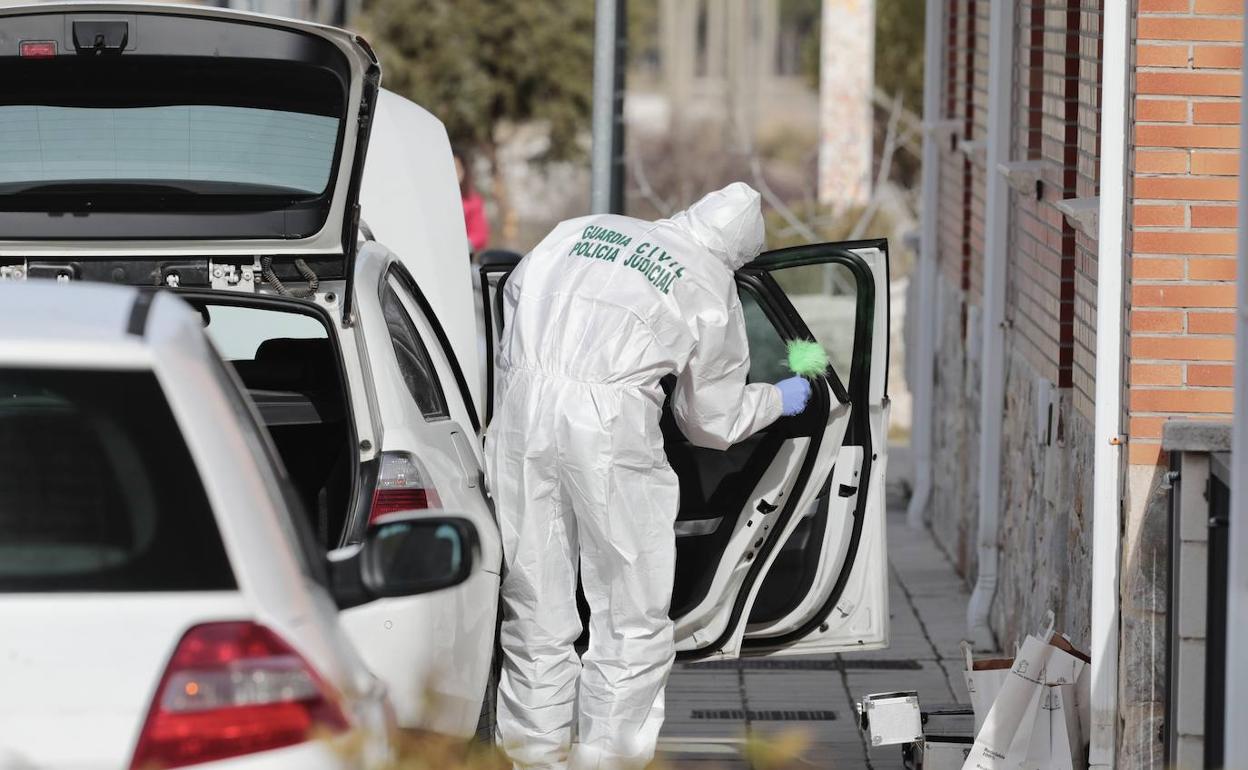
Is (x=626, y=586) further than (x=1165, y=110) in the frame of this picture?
Yes

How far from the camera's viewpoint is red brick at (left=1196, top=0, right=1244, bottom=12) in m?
4.78

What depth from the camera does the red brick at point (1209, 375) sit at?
4867 millimetres

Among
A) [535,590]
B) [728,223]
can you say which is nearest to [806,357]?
[728,223]

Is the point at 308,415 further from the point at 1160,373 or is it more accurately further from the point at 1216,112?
the point at 1216,112

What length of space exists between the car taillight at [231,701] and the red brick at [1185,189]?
2.90 metres

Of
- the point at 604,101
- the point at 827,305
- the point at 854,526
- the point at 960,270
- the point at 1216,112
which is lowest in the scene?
the point at 827,305

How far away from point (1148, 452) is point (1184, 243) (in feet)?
1.78

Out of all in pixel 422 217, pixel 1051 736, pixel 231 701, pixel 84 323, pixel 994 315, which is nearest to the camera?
pixel 231 701

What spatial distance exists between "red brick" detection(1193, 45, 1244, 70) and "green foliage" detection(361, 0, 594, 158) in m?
23.7

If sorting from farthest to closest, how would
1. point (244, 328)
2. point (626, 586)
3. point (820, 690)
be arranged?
point (820, 690) < point (244, 328) < point (626, 586)

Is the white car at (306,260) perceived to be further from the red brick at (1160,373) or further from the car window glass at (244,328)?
the red brick at (1160,373)

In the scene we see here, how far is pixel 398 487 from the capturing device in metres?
4.52

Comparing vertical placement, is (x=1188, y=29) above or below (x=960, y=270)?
above

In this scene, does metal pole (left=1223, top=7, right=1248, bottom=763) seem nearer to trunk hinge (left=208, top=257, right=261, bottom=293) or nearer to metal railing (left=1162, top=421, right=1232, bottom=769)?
metal railing (left=1162, top=421, right=1232, bottom=769)
